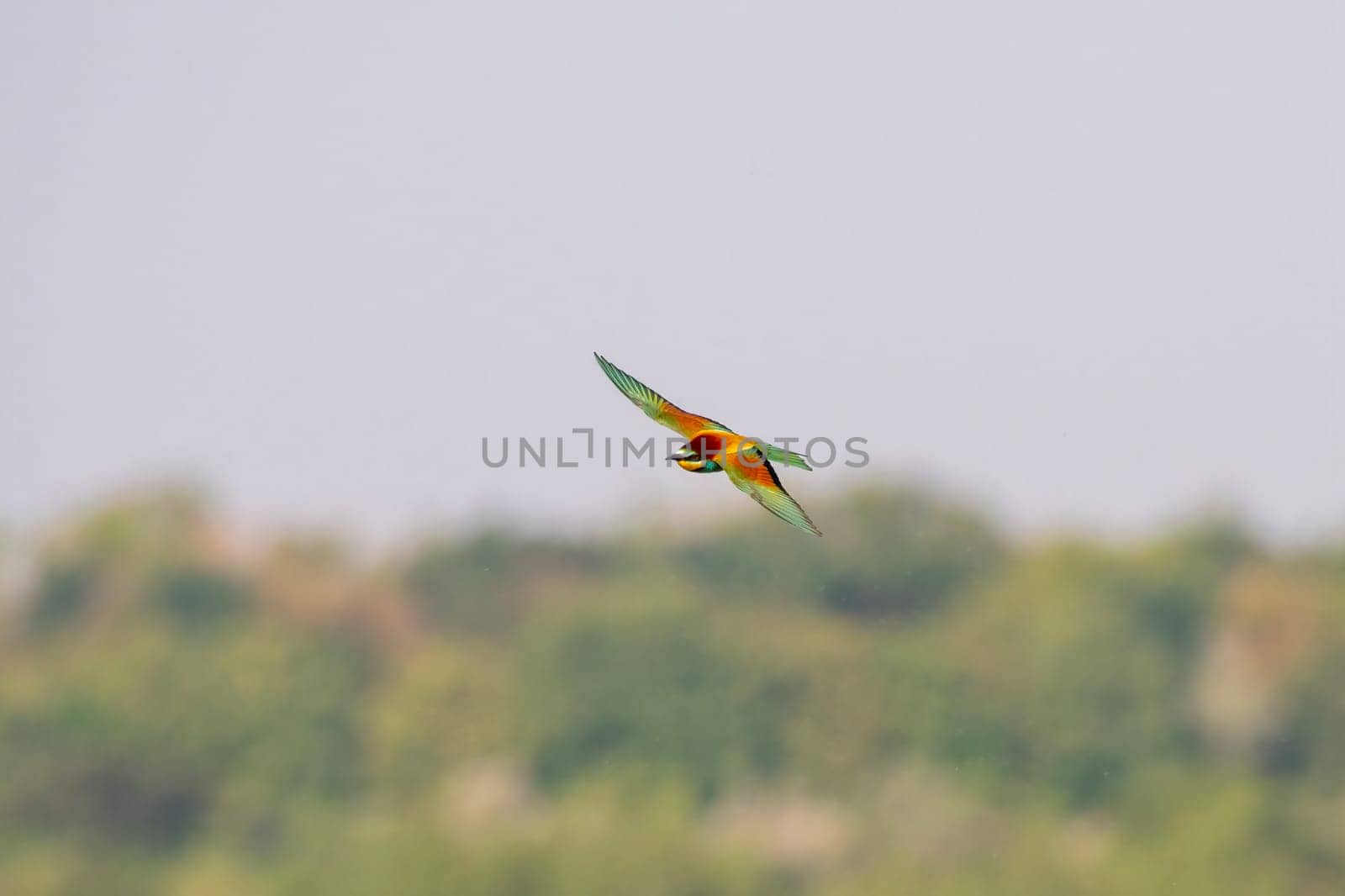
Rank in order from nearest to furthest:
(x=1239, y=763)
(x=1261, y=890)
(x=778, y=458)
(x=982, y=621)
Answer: (x=778, y=458), (x=1261, y=890), (x=1239, y=763), (x=982, y=621)

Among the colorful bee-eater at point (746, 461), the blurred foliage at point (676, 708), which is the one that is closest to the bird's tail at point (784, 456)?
the colorful bee-eater at point (746, 461)

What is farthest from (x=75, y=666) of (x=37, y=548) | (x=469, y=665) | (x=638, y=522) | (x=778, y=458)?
(x=778, y=458)

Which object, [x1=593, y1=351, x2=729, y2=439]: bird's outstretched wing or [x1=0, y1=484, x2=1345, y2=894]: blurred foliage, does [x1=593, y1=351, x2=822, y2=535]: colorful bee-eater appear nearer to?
[x1=593, y1=351, x2=729, y2=439]: bird's outstretched wing

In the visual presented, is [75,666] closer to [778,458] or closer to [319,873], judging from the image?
[319,873]

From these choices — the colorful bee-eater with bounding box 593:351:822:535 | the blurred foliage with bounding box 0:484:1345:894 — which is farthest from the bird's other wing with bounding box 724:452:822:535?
the blurred foliage with bounding box 0:484:1345:894

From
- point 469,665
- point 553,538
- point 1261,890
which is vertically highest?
point 553,538

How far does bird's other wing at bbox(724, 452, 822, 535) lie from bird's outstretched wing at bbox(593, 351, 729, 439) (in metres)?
0.10

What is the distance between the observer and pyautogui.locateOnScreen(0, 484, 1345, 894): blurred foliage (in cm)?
2838

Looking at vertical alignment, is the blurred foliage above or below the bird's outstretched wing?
below

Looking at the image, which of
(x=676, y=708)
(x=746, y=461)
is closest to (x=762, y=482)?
(x=746, y=461)

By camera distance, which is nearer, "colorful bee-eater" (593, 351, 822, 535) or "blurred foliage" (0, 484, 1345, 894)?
"colorful bee-eater" (593, 351, 822, 535)

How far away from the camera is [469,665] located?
30.2 m

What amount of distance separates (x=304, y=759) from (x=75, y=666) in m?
4.13

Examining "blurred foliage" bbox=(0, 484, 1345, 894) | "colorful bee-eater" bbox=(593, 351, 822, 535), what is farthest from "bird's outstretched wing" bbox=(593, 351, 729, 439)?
"blurred foliage" bbox=(0, 484, 1345, 894)
